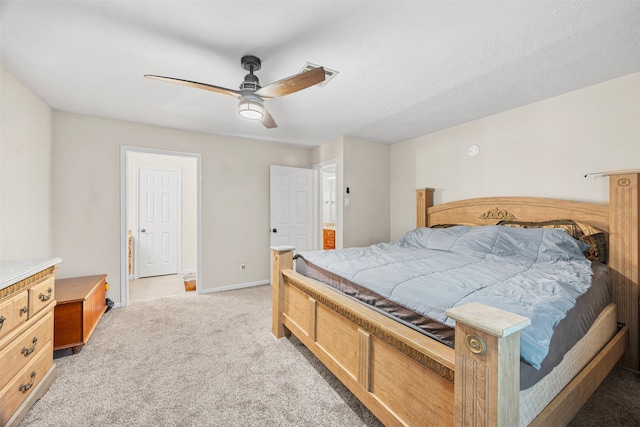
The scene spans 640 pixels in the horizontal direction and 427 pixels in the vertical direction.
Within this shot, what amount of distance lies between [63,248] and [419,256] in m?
3.94

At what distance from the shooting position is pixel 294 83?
1748 millimetres

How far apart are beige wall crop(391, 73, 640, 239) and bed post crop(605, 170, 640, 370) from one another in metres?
0.27

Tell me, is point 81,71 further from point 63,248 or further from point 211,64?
point 63,248

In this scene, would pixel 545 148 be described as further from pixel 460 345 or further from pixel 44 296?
pixel 44 296

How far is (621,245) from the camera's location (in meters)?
2.11

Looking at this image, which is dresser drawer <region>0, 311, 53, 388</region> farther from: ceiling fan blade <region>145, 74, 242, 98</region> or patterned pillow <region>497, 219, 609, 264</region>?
patterned pillow <region>497, 219, 609, 264</region>

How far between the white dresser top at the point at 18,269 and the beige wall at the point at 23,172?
73 centimetres

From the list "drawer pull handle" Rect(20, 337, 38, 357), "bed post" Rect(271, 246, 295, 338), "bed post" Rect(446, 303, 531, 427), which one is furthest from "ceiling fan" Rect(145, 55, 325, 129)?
"drawer pull handle" Rect(20, 337, 38, 357)

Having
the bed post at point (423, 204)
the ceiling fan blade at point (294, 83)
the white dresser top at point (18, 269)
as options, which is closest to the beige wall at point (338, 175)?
the bed post at point (423, 204)

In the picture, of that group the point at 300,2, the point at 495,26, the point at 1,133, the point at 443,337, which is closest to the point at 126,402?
the point at 443,337

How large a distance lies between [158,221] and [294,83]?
4325 millimetres

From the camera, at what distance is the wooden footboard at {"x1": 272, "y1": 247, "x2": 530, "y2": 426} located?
2.77 ft

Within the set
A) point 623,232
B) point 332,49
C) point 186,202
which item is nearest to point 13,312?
point 332,49

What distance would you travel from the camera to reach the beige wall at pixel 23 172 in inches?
84.9
